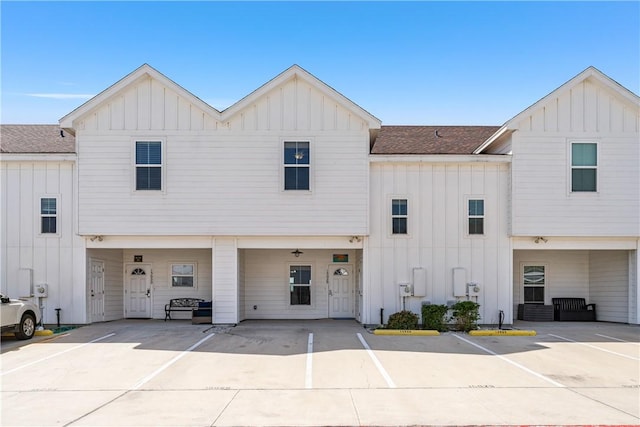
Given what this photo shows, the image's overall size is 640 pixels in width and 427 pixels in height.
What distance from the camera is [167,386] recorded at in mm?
10648

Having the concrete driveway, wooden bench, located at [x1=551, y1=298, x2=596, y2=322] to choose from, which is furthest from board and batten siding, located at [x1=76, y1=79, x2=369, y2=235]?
wooden bench, located at [x1=551, y1=298, x2=596, y2=322]

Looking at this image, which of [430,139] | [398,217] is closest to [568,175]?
[430,139]

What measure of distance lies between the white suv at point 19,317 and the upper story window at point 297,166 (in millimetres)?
8332

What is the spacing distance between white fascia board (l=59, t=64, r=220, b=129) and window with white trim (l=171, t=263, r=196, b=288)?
6.45 meters

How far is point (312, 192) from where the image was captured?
60.7ft

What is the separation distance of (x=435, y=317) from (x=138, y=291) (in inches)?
448

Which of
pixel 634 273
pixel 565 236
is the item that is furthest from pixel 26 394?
pixel 634 273

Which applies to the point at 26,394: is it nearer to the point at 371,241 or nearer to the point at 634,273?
the point at 371,241

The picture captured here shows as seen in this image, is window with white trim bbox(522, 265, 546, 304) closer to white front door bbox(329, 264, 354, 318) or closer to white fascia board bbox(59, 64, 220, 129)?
white front door bbox(329, 264, 354, 318)

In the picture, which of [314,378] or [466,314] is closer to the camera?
[314,378]

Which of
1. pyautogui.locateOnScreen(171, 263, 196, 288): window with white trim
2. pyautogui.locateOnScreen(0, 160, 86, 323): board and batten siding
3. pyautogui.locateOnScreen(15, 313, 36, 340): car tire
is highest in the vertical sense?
pyautogui.locateOnScreen(0, 160, 86, 323): board and batten siding

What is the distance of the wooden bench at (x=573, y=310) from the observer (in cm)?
2125

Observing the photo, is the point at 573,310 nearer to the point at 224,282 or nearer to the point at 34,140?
the point at 224,282

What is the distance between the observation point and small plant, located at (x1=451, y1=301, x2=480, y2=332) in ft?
58.2
